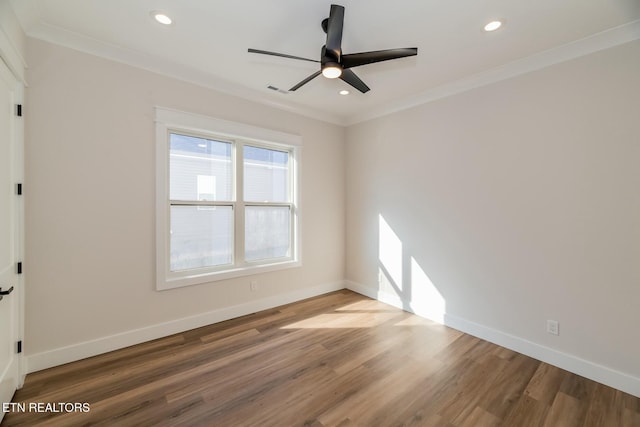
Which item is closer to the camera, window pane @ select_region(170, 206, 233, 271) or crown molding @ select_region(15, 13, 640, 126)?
crown molding @ select_region(15, 13, 640, 126)

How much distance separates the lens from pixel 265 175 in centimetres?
386

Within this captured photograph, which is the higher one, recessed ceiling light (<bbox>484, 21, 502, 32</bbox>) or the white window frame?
recessed ceiling light (<bbox>484, 21, 502, 32</bbox>)

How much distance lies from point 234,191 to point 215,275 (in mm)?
1076

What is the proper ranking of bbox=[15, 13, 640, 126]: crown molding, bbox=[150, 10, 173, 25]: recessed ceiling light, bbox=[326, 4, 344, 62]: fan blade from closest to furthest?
bbox=[326, 4, 344, 62]: fan blade → bbox=[150, 10, 173, 25]: recessed ceiling light → bbox=[15, 13, 640, 126]: crown molding

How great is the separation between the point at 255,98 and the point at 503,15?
2665 mm

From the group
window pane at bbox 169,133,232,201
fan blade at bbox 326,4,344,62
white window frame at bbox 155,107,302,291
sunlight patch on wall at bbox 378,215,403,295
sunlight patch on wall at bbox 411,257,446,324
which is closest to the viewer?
fan blade at bbox 326,4,344,62

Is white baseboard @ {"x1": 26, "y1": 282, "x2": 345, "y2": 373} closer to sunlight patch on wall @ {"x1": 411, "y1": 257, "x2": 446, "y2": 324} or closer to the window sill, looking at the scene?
the window sill

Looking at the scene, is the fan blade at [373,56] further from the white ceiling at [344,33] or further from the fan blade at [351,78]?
the white ceiling at [344,33]

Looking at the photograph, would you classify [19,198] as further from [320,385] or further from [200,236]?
[320,385]

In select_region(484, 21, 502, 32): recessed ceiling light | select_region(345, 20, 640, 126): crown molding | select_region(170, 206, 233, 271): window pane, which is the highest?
select_region(484, 21, 502, 32): recessed ceiling light

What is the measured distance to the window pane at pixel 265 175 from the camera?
12.1ft

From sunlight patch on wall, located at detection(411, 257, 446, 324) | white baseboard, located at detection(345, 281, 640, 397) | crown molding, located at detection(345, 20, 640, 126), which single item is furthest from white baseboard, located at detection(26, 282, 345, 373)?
crown molding, located at detection(345, 20, 640, 126)

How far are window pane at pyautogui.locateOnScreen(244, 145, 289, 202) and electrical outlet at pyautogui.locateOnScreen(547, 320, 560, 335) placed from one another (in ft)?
10.9

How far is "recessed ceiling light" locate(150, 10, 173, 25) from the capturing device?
82.3 inches
